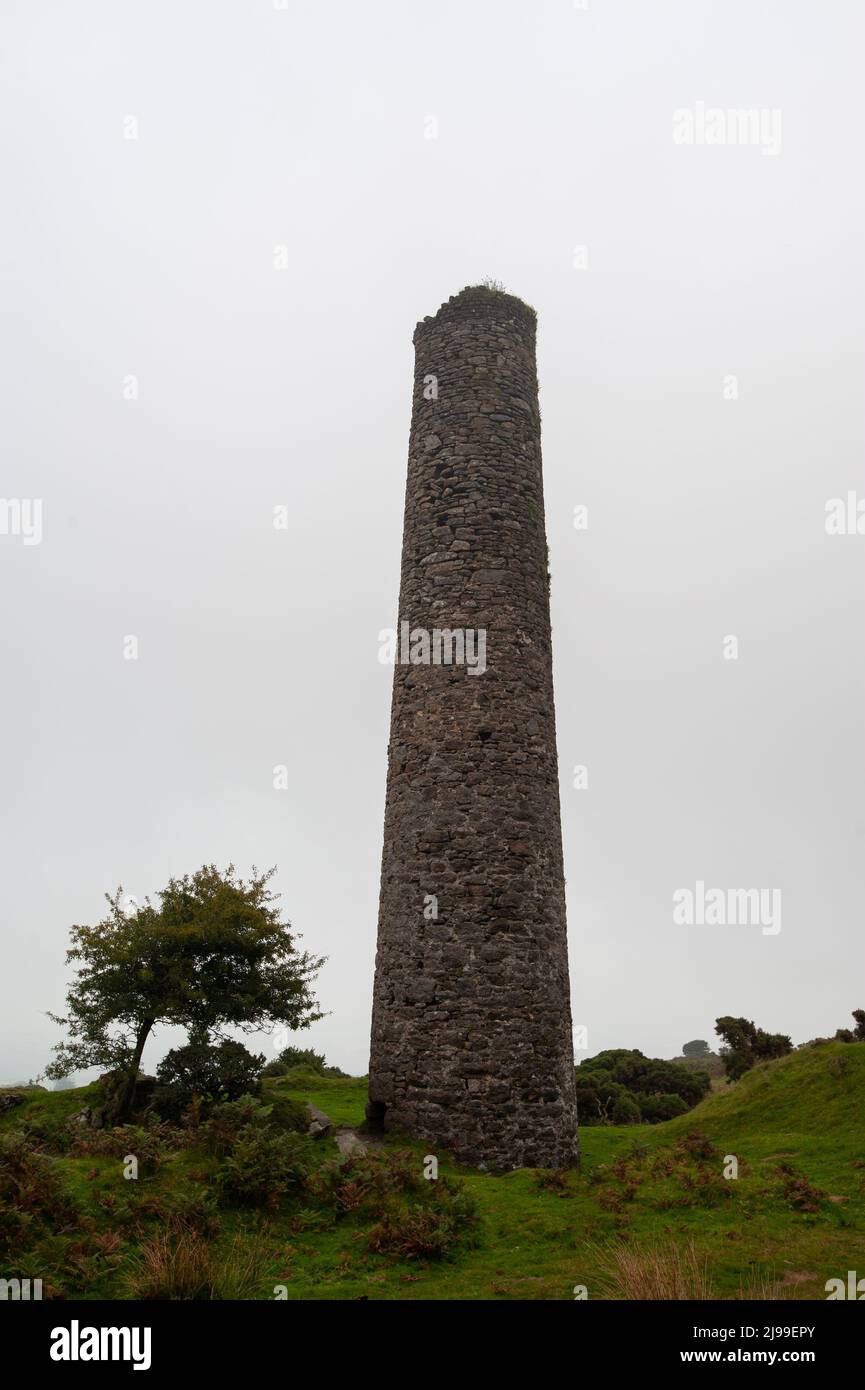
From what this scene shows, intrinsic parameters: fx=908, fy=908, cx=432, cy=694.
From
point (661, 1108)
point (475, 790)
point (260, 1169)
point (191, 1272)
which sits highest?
point (475, 790)

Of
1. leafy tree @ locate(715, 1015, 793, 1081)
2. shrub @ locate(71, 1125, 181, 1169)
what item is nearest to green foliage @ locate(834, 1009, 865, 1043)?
leafy tree @ locate(715, 1015, 793, 1081)

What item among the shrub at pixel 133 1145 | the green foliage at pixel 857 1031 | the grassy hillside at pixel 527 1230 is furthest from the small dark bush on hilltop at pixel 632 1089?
the shrub at pixel 133 1145

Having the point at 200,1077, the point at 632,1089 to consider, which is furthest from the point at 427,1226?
the point at 632,1089

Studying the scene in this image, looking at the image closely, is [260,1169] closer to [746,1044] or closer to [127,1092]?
[127,1092]

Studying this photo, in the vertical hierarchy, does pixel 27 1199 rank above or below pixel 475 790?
below

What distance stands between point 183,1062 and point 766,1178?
907cm

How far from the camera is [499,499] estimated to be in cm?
1805

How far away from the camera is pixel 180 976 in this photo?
50.1 feet

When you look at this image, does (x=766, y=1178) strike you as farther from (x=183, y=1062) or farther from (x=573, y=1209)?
(x=183, y=1062)

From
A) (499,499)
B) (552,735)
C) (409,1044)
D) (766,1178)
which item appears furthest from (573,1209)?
(499,499)

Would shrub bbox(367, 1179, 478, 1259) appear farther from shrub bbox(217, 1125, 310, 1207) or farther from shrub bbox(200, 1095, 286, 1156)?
shrub bbox(200, 1095, 286, 1156)

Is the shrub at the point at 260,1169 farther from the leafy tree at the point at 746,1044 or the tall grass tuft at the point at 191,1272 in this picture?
the leafy tree at the point at 746,1044

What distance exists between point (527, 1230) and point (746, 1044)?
18.6 m

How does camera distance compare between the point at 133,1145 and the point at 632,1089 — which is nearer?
the point at 133,1145
